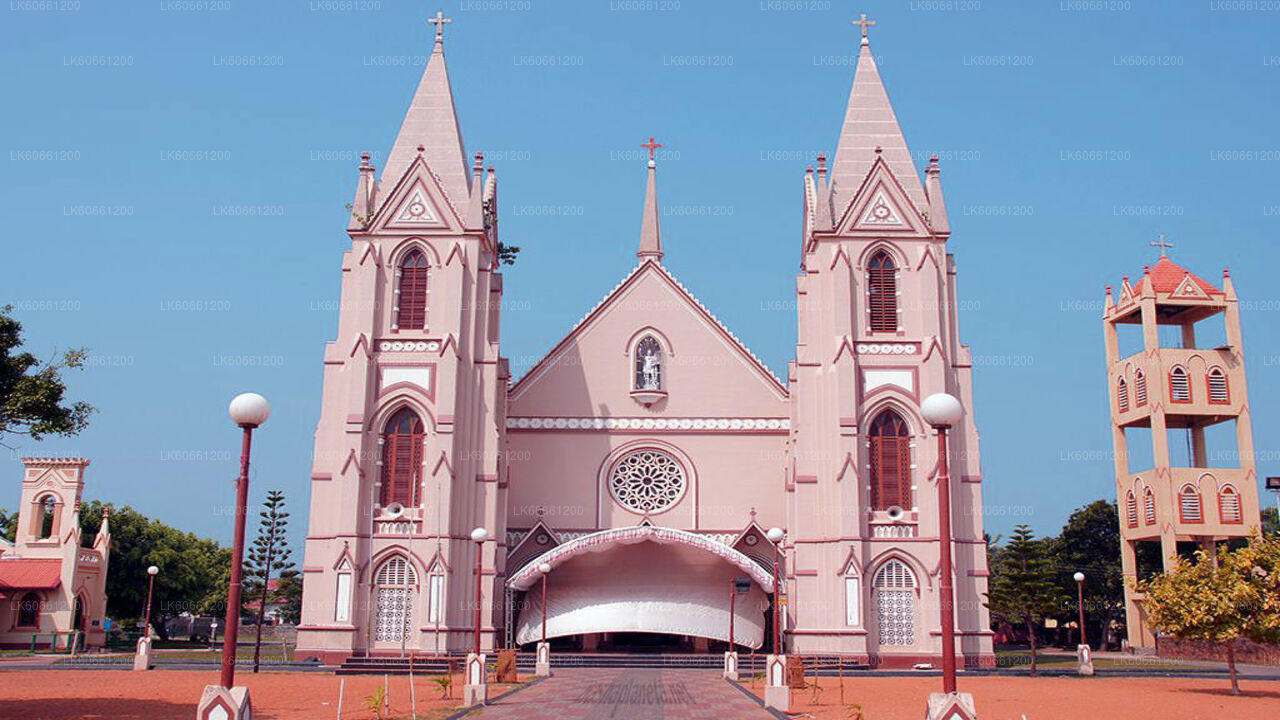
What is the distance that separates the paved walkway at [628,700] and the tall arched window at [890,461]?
29.6 feet

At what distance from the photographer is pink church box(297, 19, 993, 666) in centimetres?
3703

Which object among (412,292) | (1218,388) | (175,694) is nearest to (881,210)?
(412,292)

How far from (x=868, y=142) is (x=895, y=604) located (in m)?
16.4

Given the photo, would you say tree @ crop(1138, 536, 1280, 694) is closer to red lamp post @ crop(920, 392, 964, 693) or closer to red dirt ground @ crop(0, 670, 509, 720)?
red dirt ground @ crop(0, 670, 509, 720)

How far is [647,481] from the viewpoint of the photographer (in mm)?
42750

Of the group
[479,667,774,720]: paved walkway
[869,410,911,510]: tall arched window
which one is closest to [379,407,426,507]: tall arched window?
[479,667,774,720]: paved walkway

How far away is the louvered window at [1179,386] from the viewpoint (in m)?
48.9

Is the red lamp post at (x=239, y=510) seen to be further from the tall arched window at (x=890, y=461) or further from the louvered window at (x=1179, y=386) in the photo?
the louvered window at (x=1179, y=386)

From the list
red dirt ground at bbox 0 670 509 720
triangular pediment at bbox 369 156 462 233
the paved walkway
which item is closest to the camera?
red dirt ground at bbox 0 670 509 720

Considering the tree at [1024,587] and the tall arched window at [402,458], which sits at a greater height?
the tall arched window at [402,458]

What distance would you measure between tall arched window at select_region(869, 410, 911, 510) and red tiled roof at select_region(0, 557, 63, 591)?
33998mm

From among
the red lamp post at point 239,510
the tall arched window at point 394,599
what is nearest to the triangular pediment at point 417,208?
the tall arched window at point 394,599

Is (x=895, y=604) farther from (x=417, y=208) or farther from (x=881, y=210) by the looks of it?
(x=417, y=208)

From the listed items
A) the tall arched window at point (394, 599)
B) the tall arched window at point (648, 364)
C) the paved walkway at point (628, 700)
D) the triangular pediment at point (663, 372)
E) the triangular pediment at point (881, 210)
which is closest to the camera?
the paved walkway at point (628, 700)
